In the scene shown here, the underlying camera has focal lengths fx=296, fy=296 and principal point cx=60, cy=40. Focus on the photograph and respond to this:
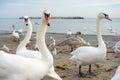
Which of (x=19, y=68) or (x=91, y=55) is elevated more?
(x=19, y=68)

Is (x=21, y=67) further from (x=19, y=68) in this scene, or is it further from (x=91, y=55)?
(x=91, y=55)

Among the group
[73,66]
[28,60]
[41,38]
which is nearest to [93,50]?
[73,66]

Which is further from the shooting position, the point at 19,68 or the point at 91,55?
the point at 91,55

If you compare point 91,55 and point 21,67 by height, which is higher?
point 21,67

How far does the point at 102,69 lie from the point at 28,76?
18.0 feet

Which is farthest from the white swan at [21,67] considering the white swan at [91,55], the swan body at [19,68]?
the white swan at [91,55]

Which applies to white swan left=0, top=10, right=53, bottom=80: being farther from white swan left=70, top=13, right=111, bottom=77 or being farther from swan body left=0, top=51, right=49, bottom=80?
white swan left=70, top=13, right=111, bottom=77

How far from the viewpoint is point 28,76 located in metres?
5.72

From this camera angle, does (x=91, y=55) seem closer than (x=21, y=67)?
No

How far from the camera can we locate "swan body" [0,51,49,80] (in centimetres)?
565

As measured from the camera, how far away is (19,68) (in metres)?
5.70


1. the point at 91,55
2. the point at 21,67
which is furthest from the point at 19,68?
the point at 91,55

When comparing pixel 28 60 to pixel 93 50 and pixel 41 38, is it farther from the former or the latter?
pixel 93 50

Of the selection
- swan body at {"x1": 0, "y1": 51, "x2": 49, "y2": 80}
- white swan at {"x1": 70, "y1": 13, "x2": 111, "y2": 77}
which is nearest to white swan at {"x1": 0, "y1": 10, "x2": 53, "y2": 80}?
swan body at {"x1": 0, "y1": 51, "x2": 49, "y2": 80}
